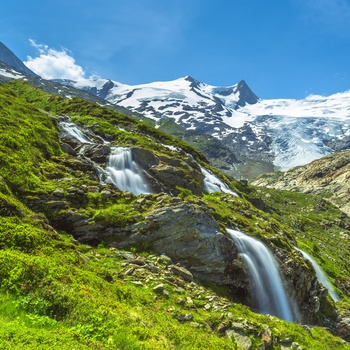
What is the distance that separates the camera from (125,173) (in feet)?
120

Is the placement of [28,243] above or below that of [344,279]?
above

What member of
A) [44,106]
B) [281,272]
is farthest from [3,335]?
[44,106]

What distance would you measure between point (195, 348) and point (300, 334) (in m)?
8.76

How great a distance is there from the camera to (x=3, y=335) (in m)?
7.32

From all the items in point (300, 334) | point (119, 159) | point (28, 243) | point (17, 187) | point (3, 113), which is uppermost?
point (3, 113)

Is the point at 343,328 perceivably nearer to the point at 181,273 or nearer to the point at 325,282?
the point at 325,282

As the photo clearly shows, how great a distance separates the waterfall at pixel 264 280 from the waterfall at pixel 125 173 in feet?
40.1

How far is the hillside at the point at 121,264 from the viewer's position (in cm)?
966

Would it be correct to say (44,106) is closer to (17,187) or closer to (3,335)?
(17,187)

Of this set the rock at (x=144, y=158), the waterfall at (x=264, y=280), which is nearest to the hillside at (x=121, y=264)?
the rock at (x=144, y=158)

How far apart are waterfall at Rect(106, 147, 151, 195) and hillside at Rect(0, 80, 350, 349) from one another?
0.25 metres

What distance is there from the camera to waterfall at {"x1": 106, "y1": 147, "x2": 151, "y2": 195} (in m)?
34.4

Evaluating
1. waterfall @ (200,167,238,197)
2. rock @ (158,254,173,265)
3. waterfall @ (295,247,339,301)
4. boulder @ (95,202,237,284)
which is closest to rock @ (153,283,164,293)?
rock @ (158,254,173,265)

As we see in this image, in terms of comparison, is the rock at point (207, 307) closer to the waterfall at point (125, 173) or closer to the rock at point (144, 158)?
the waterfall at point (125, 173)
